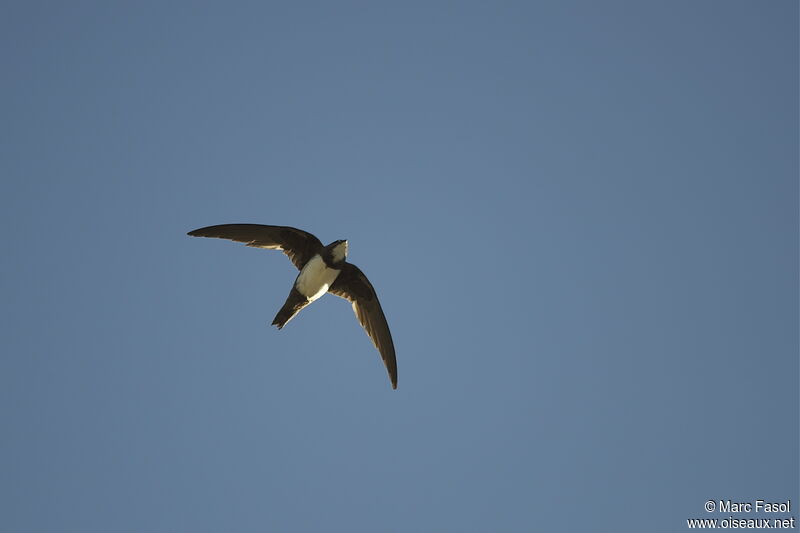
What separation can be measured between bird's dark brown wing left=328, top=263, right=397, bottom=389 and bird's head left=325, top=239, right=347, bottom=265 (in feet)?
1.80

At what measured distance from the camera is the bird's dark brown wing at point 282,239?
25.9 ft

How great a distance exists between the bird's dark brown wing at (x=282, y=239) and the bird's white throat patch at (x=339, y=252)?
36 centimetres

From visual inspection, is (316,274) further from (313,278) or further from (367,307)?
(367,307)

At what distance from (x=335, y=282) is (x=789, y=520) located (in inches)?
259

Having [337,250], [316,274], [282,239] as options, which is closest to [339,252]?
[337,250]

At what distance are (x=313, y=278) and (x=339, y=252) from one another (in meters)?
0.41

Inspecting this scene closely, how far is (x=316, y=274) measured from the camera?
758cm

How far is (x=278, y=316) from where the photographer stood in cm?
745

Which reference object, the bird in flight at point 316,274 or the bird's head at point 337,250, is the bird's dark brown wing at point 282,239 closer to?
the bird in flight at point 316,274

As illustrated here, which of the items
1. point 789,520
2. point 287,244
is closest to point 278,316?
point 287,244

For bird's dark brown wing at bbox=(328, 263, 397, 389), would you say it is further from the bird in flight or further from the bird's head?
the bird's head

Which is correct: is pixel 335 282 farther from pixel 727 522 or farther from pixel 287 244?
pixel 727 522

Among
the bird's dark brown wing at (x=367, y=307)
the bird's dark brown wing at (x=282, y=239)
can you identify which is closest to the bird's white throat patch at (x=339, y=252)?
the bird's dark brown wing at (x=282, y=239)

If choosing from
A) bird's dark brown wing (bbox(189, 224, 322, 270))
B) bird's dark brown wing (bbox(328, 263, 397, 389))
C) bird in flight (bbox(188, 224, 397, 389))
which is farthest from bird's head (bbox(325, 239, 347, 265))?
bird's dark brown wing (bbox(328, 263, 397, 389))
